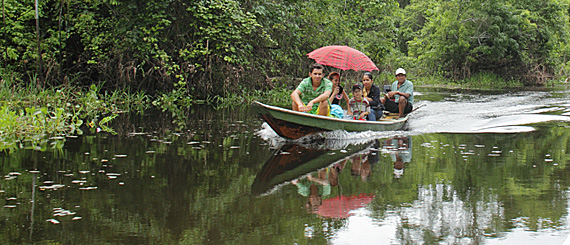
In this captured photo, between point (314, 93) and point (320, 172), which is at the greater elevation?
point (314, 93)

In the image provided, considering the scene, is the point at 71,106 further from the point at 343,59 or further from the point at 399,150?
the point at 399,150

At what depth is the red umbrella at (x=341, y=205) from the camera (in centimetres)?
534

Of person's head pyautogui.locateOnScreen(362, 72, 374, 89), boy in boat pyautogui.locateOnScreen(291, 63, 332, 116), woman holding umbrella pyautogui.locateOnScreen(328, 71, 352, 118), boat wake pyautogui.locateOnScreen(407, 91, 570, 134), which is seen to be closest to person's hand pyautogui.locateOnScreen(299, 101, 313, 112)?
boy in boat pyautogui.locateOnScreen(291, 63, 332, 116)

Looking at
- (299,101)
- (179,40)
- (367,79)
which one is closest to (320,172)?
(299,101)

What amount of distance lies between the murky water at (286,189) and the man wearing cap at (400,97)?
2753mm

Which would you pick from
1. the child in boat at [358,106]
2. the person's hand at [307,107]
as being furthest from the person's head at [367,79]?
the person's hand at [307,107]

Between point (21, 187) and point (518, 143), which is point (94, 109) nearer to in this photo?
point (21, 187)

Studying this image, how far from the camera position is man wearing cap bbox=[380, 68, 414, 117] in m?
13.6

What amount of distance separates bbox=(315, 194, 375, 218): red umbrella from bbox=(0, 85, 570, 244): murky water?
1cm

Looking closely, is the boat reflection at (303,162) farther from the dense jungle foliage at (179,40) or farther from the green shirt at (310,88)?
the dense jungle foliage at (179,40)

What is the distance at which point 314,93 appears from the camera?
1053 cm

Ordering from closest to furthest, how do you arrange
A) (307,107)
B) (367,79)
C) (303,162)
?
(303,162) < (307,107) < (367,79)

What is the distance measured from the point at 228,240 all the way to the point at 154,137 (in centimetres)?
619

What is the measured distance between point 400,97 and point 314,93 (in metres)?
3.74
